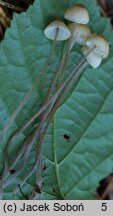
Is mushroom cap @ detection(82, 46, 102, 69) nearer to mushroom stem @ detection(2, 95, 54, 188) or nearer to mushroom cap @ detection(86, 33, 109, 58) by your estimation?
mushroom cap @ detection(86, 33, 109, 58)

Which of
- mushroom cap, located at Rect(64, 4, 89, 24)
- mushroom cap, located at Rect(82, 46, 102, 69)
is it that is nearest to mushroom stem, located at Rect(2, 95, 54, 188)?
mushroom cap, located at Rect(82, 46, 102, 69)

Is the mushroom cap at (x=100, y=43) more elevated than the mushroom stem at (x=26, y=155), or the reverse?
the mushroom cap at (x=100, y=43)

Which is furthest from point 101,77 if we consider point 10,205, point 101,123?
point 10,205

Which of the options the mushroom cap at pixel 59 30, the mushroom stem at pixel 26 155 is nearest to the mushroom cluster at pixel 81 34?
the mushroom cap at pixel 59 30

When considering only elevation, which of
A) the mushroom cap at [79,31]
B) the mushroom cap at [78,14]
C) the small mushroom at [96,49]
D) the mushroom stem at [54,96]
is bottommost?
the mushroom stem at [54,96]

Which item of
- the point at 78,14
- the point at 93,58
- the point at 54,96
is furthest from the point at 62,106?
the point at 78,14

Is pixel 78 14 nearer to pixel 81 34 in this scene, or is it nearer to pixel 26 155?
pixel 81 34

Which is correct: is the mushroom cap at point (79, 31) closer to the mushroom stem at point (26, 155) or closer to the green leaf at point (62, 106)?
the green leaf at point (62, 106)
